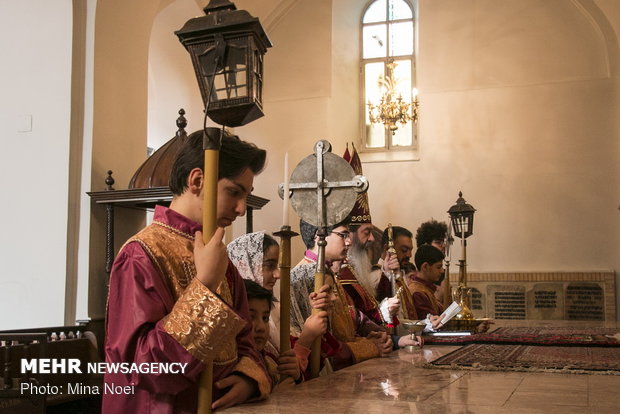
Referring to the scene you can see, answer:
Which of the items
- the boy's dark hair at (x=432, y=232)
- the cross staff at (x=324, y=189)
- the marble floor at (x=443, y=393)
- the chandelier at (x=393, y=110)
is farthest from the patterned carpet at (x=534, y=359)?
the chandelier at (x=393, y=110)

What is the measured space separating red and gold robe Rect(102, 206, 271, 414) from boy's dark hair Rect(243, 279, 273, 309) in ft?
2.01

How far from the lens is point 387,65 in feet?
39.7

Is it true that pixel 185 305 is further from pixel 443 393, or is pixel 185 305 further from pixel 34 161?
pixel 34 161

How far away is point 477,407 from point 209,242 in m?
1.10

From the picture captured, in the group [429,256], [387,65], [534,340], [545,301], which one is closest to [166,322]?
[534,340]

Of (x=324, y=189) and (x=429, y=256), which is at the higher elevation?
(x=324, y=189)

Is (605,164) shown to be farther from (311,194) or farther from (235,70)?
(235,70)

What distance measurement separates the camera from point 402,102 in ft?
37.4

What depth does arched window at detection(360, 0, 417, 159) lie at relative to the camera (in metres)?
12.0

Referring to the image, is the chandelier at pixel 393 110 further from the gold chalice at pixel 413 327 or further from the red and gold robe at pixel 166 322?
the red and gold robe at pixel 166 322

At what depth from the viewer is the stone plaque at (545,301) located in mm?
10773

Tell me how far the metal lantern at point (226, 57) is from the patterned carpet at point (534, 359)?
6.37 feet

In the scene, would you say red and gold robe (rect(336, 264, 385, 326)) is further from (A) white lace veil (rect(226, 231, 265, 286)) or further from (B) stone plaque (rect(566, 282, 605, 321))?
(B) stone plaque (rect(566, 282, 605, 321))

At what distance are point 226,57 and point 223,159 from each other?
336mm
